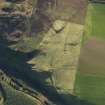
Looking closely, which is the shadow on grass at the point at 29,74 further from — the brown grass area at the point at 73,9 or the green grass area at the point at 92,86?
the brown grass area at the point at 73,9

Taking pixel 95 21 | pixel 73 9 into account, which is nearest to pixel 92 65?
pixel 95 21

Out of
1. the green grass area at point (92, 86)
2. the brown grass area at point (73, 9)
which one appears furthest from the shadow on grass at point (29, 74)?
the brown grass area at point (73, 9)

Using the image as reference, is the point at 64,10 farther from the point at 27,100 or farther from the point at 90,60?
the point at 27,100

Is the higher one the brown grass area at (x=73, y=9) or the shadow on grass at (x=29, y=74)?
the brown grass area at (x=73, y=9)

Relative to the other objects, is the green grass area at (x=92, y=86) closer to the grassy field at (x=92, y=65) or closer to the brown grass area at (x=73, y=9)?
the grassy field at (x=92, y=65)

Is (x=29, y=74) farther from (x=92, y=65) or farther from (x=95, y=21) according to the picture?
(x=95, y=21)

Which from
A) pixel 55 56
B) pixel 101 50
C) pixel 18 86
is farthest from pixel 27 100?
pixel 101 50

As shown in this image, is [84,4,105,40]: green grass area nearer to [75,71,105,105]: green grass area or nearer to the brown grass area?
the brown grass area
